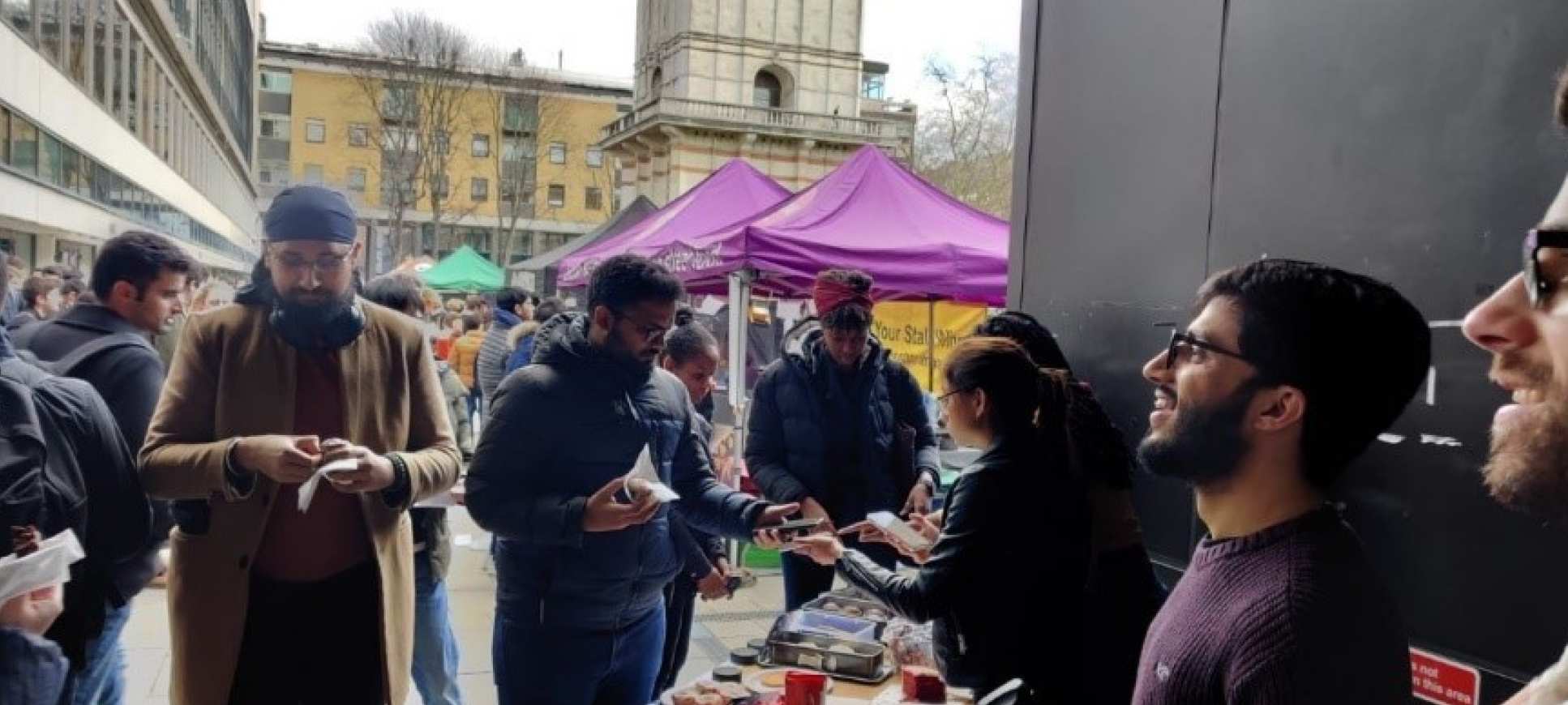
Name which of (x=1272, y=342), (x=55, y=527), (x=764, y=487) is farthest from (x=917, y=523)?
(x=55, y=527)

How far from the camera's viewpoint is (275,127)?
3147 inches

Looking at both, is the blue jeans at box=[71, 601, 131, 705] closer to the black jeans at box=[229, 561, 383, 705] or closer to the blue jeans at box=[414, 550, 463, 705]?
the black jeans at box=[229, 561, 383, 705]

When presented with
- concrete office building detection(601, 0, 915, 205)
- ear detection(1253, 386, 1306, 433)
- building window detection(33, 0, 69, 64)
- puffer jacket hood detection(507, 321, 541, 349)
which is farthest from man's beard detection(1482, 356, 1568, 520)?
concrete office building detection(601, 0, 915, 205)

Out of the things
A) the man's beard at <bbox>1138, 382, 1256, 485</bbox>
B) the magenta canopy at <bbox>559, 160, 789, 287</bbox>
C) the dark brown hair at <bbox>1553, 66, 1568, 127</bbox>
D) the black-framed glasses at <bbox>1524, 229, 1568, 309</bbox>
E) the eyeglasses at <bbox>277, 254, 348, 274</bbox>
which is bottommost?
the man's beard at <bbox>1138, 382, 1256, 485</bbox>

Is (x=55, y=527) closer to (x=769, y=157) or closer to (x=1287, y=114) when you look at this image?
(x=1287, y=114)

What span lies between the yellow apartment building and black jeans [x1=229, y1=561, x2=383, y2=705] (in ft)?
148

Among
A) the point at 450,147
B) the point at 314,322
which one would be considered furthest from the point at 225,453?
the point at 450,147

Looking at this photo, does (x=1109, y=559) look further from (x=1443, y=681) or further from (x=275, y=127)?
(x=275, y=127)

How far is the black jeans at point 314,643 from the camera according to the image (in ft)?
8.93

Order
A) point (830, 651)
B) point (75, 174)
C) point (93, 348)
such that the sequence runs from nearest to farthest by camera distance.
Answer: point (830, 651), point (93, 348), point (75, 174)

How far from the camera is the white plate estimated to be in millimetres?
2920

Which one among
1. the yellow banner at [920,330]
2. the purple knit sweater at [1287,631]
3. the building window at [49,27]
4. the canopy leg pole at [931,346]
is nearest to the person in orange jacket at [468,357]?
the yellow banner at [920,330]

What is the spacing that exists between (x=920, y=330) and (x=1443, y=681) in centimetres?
632

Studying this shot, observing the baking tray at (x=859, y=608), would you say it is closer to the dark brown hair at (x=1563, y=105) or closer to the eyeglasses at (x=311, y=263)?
the eyeglasses at (x=311, y=263)
